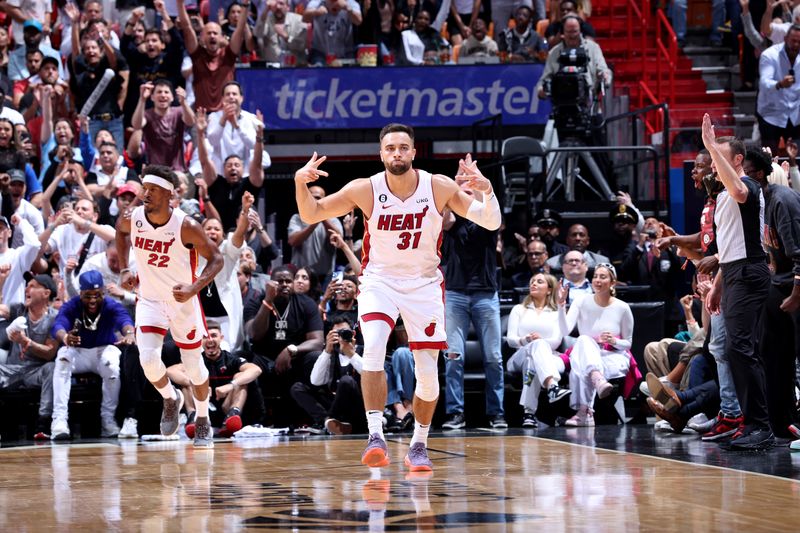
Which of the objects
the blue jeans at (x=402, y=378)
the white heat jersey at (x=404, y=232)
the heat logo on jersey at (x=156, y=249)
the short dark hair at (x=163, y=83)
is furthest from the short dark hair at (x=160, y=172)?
the short dark hair at (x=163, y=83)

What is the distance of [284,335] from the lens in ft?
40.0

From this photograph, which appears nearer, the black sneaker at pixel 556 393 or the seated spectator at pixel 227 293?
the black sneaker at pixel 556 393

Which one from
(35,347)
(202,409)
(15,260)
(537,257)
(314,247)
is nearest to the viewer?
(202,409)

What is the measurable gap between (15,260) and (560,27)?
26.2ft

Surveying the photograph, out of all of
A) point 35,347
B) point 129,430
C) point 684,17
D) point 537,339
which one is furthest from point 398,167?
point 684,17

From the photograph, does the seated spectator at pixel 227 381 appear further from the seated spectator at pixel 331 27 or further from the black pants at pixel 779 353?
the seated spectator at pixel 331 27

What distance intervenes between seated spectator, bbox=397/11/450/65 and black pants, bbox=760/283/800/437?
830 cm

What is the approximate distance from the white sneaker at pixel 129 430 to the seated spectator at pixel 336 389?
1.55 metres

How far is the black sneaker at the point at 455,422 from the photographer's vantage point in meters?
11.5

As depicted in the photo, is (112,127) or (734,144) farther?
(112,127)

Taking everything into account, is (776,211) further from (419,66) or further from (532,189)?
(419,66)

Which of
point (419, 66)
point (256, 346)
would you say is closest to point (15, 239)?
point (256, 346)

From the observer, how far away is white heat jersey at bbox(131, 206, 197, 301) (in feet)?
32.4

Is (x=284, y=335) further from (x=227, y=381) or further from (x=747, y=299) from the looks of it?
(x=747, y=299)
